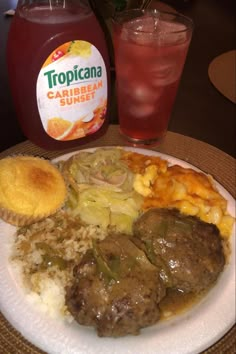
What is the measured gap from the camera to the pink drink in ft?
4.02

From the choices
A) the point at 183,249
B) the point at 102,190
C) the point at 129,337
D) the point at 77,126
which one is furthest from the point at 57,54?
the point at 129,337

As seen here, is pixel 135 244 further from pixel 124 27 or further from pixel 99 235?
pixel 124 27

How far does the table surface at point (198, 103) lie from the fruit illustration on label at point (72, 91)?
0.21 m

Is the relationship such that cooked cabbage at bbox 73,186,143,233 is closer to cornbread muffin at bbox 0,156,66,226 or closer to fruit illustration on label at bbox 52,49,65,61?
cornbread muffin at bbox 0,156,66,226

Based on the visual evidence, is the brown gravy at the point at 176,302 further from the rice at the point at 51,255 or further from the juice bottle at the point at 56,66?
the juice bottle at the point at 56,66

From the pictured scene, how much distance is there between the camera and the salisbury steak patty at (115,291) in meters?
0.80

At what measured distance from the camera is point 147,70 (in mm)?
1281

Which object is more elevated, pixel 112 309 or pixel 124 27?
pixel 124 27

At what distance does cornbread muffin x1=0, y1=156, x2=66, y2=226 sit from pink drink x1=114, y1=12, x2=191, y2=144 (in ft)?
1.48

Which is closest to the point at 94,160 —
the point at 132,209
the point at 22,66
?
the point at 132,209

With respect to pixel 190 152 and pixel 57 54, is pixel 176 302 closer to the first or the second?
pixel 190 152

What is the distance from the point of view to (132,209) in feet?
3.58

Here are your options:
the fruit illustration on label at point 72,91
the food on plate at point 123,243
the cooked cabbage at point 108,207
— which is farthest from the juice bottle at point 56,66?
the cooked cabbage at point 108,207

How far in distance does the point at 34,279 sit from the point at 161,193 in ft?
1.33
